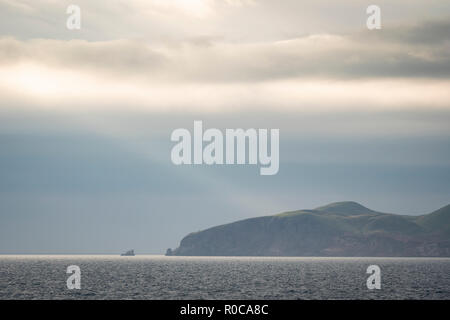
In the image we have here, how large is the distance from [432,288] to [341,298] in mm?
35790

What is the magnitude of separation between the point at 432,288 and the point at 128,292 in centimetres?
6593

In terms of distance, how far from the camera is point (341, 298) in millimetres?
111375
